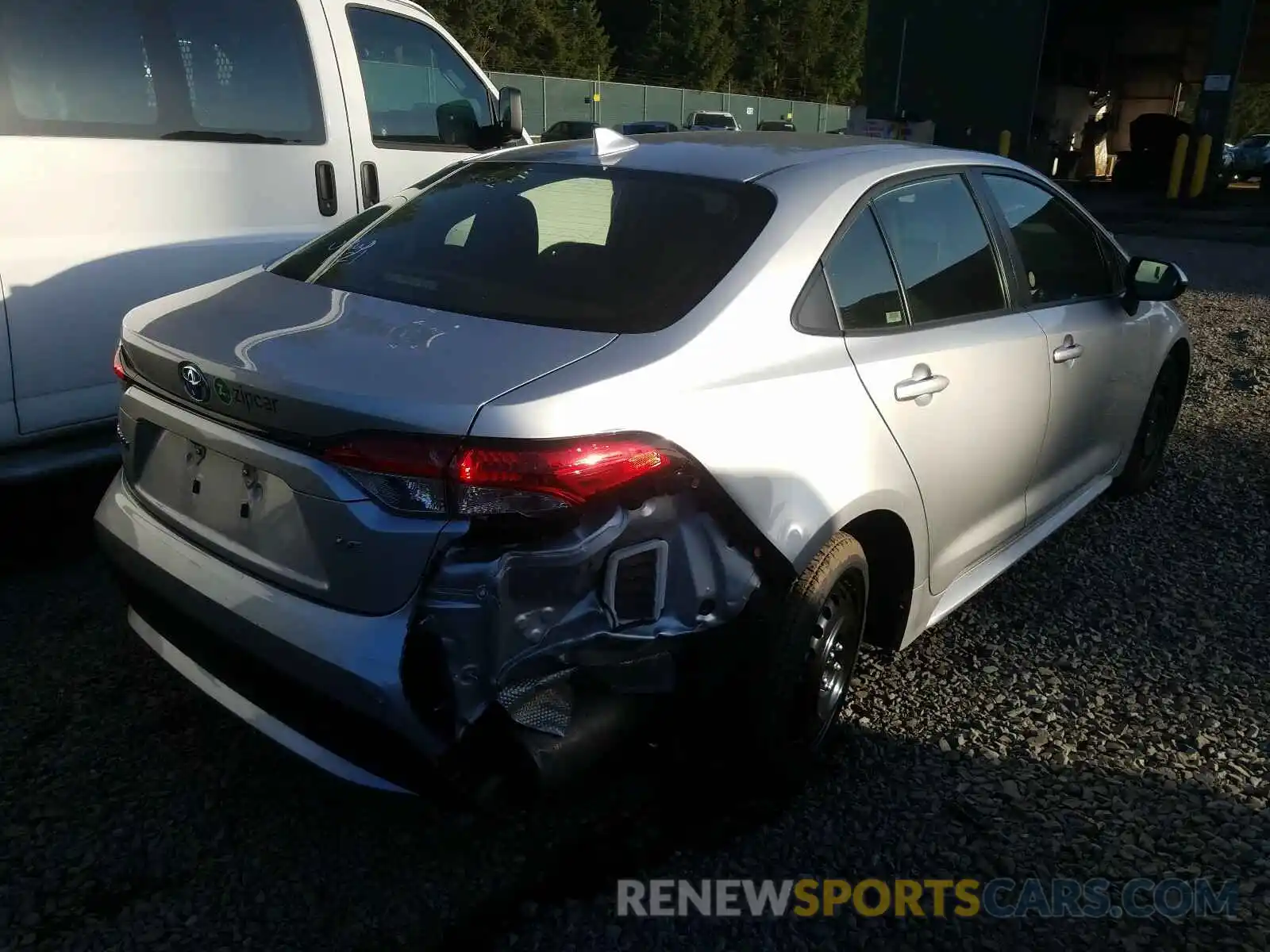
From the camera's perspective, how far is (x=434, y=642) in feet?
6.42

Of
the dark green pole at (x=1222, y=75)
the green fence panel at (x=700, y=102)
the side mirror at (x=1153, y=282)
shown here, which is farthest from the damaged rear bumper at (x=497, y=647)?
the green fence panel at (x=700, y=102)

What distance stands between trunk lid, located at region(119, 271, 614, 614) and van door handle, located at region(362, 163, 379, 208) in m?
2.31

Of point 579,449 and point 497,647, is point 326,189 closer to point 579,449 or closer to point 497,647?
point 579,449

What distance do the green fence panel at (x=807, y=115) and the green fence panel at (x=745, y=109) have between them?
2.31m

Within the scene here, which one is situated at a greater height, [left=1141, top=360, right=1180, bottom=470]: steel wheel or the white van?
the white van

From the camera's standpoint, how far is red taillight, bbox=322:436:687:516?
6.29 ft

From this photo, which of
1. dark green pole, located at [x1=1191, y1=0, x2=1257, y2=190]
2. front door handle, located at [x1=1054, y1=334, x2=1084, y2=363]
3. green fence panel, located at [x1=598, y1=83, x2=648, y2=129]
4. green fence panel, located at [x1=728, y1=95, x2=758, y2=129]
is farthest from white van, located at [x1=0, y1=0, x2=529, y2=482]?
green fence panel, located at [x1=728, y1=95, x2=758, y2=129]

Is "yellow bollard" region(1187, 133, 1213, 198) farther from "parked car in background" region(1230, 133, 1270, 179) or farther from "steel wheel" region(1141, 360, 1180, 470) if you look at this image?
"steel wheel" region(1141, 360, 1180, 470)

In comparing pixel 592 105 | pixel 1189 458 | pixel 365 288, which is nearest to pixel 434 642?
pixel 365 288

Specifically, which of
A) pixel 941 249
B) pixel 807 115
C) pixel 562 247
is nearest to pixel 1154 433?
pixel 941 249

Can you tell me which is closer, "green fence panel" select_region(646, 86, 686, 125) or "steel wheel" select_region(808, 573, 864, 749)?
"steel wheel" select_region(808, 573, 864, 749)

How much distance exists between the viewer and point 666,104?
42.7m

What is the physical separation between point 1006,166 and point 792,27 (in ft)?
235

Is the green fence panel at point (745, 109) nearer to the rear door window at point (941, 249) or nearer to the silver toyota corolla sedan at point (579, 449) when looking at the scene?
the rear door window at point (941, 249)
